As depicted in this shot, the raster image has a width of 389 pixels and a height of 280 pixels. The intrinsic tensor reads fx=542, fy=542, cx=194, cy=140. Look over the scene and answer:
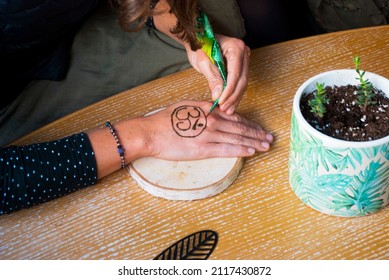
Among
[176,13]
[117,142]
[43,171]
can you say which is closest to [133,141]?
[117,142]

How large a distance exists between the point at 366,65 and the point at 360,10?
0.66 metres

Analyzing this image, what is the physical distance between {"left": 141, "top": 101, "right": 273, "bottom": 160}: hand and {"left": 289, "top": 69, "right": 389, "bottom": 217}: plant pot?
0.35 ft

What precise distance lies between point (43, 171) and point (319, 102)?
1.50 feet

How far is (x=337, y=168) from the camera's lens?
0.75m

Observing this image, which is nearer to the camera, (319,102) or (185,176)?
(319,102)

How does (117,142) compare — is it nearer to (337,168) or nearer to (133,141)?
(133,141)

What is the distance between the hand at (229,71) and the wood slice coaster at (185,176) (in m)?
0.12

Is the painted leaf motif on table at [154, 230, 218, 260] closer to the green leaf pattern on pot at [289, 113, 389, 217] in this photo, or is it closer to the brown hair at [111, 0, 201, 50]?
the green leaf pattern on pot at [289, 113, 389, 217]

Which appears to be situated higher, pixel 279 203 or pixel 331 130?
pixel 331 130

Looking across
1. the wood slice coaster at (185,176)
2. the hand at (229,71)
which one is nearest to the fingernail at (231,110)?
the hand at (229,71)

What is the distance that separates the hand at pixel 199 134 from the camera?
0.93m

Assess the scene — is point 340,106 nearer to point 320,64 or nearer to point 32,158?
point 320,64

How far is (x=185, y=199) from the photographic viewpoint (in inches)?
34.9

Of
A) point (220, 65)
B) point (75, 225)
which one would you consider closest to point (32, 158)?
point (75, 225)
